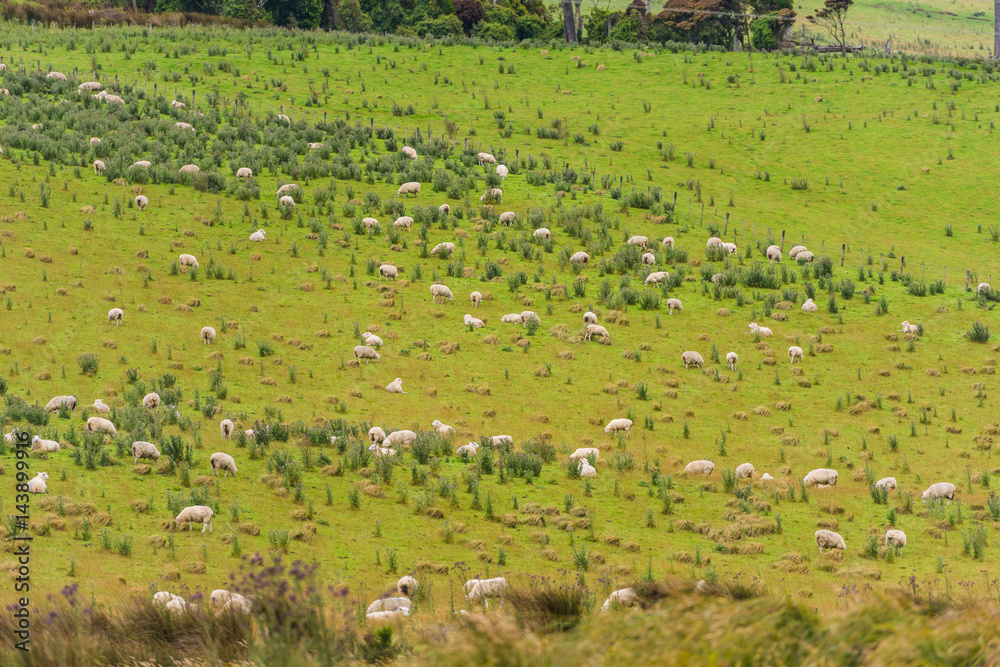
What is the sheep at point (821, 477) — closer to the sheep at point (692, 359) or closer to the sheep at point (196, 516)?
the sheep at point (692, 359)

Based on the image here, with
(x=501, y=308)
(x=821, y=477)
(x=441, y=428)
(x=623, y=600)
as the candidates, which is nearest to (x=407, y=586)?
(x=623, y=600)

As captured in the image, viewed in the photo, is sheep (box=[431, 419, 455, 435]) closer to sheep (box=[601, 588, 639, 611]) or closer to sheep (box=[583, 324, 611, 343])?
sheep (box=[583, 324, 611, 343])

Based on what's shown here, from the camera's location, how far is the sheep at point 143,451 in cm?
1856

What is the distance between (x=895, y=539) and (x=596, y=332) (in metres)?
12.7

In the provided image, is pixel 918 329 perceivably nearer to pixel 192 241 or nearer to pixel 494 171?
pixel 494 171

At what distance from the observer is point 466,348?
2820 centimetres

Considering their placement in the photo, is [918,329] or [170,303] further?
[918,329]

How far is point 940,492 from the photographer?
2023cm

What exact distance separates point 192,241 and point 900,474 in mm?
22147

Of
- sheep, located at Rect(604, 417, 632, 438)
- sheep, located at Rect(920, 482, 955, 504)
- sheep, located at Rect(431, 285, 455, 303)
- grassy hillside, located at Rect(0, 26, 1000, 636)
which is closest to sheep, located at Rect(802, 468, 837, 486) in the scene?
grassy hillside, located at Rect(0, 26, 1000, 636)

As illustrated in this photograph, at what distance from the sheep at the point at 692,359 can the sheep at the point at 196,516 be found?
15220 millimetres

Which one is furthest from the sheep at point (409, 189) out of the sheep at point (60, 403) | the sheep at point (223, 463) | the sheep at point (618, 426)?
the sheep at point (223, 463)

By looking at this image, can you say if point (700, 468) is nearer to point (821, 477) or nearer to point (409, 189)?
point (821, 477)

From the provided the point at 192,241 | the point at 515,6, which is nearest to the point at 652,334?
the point at 192,241
